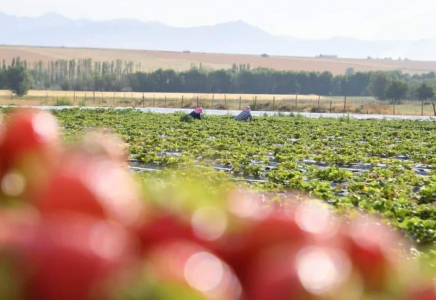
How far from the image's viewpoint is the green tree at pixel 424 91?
260ft

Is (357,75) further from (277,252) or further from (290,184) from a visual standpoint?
(277,252)

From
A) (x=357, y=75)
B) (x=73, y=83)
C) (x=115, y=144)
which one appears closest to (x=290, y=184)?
(x=115, y=144)

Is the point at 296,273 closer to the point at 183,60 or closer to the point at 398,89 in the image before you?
the point at 398,89

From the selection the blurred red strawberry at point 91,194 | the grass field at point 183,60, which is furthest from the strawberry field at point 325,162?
the grass field at point 183,60

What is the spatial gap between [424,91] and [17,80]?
52.5 meters

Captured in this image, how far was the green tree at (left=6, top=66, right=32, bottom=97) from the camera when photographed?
77000 millimetres

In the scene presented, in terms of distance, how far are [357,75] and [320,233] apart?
11351 centimetres

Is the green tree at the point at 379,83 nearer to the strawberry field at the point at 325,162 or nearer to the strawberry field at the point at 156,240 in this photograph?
the strawberry field at the point at 325,162

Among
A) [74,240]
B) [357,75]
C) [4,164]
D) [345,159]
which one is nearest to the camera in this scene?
[74,240]

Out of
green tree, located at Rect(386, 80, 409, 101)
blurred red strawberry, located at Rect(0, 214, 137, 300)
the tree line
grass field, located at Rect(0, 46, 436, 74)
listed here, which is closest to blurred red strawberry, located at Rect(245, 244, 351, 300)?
blurred red strawberry, located at Rect(0, 214, 137, 300)

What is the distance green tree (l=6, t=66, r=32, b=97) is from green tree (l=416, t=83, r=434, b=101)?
5092 cm

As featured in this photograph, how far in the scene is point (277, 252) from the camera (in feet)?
2.08

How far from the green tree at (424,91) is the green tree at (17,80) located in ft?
167

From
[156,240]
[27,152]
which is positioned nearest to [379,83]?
[27,152]
